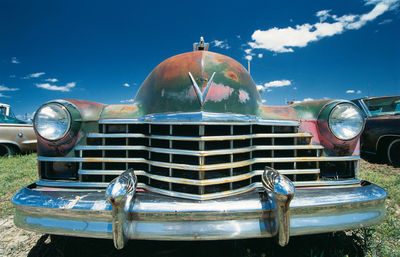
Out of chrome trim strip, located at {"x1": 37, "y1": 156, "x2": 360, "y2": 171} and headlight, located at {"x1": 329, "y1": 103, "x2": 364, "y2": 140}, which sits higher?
headlight, located at {"x1": 329, "y1": 103, "x2": 364, "y2": 140}

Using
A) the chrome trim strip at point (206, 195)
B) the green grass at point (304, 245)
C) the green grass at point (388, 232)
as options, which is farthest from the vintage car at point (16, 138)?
the green grass at point (388, 232)

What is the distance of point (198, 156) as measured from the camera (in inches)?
57.1

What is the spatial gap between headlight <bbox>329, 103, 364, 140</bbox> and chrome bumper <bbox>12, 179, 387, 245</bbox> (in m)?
0.55

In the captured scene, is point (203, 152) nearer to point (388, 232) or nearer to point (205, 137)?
point (205, 137)

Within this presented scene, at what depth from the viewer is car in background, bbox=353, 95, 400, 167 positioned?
4.30 m

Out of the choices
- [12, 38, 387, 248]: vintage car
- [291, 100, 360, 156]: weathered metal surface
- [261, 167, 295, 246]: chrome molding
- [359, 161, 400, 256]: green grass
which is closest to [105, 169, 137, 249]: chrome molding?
[12, 38, 387, 248]: vintage car

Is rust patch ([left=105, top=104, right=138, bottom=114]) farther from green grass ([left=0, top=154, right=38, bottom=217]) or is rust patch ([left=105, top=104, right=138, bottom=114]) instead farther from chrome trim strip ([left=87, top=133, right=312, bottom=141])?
green grass ([left=0, top=154, right=38, bottom=217])

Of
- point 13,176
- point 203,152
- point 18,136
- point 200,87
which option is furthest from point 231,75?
point 18,136

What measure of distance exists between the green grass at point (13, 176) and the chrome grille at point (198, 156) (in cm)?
193

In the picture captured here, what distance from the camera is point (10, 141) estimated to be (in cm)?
542

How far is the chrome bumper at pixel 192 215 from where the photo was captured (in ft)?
4.15

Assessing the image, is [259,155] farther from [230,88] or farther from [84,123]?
[84,123]

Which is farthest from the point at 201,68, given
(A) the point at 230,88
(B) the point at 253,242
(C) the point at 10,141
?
(C) the point at 10,141

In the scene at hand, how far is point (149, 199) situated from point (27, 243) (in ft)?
5.16
